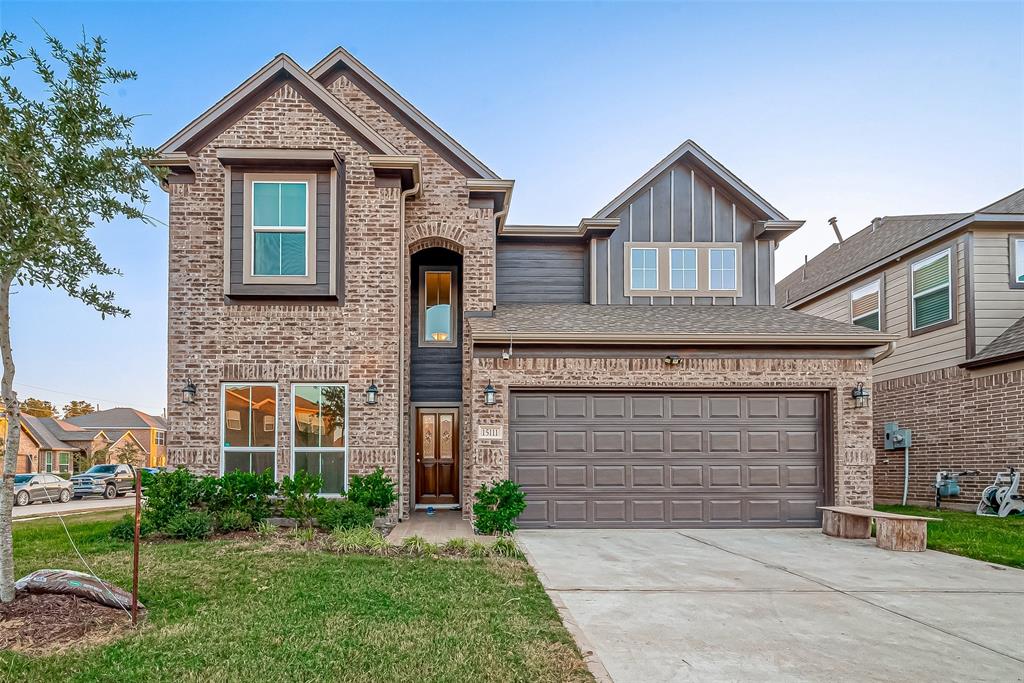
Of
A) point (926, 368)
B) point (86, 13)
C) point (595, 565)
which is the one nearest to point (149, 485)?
point (595, 565)

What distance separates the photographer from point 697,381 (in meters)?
11.4

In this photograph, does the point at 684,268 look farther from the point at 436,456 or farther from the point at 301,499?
the point at 301,499

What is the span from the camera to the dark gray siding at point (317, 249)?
1090 centimetres

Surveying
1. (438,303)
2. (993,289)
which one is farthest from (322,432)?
(993,289)

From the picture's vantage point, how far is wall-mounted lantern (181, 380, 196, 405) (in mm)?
10859

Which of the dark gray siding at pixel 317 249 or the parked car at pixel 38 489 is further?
the parked car at pixel 38 489

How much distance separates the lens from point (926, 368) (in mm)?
15023

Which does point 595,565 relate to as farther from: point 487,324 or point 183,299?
point 183,299

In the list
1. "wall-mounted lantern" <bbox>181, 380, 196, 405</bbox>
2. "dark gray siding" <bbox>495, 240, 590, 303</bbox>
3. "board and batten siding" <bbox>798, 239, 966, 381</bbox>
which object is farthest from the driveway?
"board and batten siding" <bbox>798, 239, 966, 381</bbox>

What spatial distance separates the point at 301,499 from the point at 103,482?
2194 centimetres

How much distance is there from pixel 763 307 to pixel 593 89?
6.76 m

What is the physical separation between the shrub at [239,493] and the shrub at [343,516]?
94 cm

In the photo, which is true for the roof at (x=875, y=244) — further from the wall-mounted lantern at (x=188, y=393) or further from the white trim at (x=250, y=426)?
the wall-mounted lantern at (x=188, y=393)

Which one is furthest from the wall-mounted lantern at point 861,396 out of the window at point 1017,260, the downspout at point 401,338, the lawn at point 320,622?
the downspout at point 401,338
